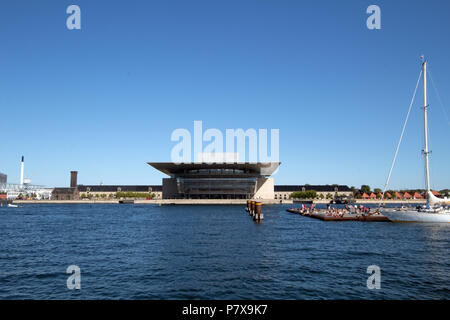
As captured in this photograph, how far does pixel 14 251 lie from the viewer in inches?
847

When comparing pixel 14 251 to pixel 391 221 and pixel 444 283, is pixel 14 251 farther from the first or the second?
pixel 391 221

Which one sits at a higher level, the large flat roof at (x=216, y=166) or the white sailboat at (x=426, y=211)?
the large flat roof at (x=216, y=166)

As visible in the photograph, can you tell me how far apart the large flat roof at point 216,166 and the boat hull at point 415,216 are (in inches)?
2286

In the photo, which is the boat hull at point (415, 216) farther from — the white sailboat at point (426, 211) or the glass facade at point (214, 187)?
the glass facade at point (214, 187)

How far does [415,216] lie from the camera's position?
41.6 metres

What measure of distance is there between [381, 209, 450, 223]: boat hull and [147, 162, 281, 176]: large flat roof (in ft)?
191

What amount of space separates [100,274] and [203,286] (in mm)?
5216

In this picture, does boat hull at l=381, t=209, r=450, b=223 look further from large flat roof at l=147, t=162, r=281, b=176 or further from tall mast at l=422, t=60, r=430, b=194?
large flat roof at l=147, t=162, r=281, b=176

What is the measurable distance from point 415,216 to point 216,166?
73.4 m

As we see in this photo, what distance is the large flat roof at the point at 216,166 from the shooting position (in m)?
104

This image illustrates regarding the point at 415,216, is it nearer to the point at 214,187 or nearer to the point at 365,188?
the point at 214,187

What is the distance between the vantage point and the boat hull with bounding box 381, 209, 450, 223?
39.7 m

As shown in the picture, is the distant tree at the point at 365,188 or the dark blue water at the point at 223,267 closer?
the dark blue water at the point at 223,267

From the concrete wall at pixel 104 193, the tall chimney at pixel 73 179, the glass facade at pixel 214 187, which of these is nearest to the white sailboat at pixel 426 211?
the glass facade at pixel 214 187
